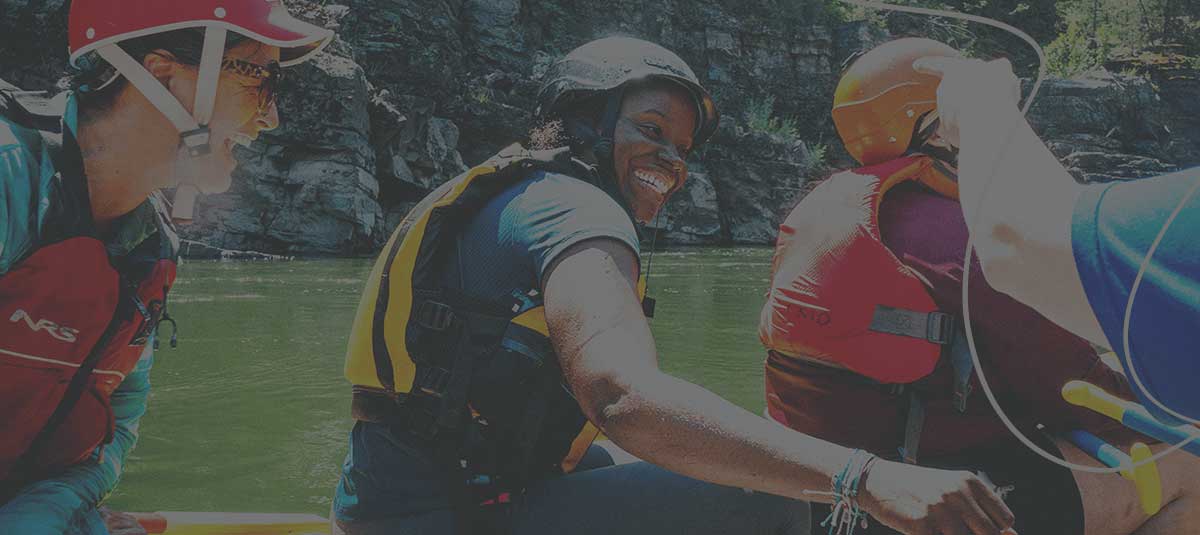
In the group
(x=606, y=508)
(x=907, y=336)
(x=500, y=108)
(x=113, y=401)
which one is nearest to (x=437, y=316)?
(x=606, y=508)

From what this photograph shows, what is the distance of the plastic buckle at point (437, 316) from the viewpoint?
76.4 inches

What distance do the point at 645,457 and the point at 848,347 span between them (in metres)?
1.11

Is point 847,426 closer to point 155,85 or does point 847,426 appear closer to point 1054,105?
point 155,85

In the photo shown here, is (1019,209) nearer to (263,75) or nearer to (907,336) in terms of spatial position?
(907,336)

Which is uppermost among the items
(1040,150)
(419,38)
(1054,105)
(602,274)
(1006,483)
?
(1040,150)

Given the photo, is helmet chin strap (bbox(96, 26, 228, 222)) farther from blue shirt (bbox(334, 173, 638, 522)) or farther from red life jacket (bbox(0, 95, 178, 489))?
blue shirt (bbox(334, 173, 638, 522))

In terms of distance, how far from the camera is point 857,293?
2.41 metres

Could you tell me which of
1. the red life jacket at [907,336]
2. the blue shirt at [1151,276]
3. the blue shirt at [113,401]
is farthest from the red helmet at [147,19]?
the blue shirt at [1151,276]

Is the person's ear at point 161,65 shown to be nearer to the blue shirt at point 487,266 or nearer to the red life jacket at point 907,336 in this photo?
the blue shirt at point 487,266

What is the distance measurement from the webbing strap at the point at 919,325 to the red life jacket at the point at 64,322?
188cm

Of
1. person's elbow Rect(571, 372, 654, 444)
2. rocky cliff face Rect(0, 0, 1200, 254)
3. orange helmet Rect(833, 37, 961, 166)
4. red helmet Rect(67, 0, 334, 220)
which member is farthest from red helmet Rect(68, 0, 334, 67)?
rocky cliff face Rect(0, 0, 1200, 254)

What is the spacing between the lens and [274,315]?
11812 mm

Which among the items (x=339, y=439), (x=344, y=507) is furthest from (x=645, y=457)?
(x=339, y=439)

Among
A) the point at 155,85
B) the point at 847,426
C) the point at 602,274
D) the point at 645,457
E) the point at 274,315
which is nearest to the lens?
the point at 645,457
